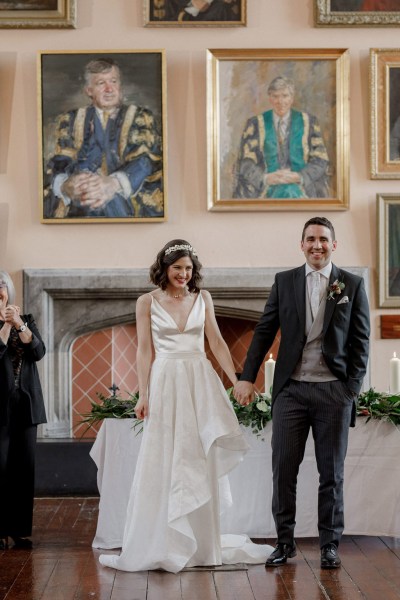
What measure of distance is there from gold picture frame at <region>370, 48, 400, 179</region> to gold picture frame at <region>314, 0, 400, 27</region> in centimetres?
29

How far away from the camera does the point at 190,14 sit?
8.12 meters

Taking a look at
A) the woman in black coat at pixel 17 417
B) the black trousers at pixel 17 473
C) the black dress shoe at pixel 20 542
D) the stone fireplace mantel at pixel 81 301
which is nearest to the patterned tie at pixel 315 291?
the woman in black coat at pixel 17 417

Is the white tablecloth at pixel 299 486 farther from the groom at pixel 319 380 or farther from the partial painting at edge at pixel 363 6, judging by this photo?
the partial painting at edge at pixel 363 6

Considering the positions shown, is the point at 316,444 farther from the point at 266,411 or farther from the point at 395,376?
the point at 395,376

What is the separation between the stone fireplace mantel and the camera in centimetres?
812

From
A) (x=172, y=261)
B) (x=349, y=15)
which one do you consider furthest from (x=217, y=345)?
(x=349, y=15)

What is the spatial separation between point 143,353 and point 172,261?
1.75ft

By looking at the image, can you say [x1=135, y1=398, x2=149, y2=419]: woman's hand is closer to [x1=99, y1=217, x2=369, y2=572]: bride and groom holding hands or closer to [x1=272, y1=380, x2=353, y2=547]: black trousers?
[x1=99, y1=217, x2=369, y2=572]: bride and groom holding hands

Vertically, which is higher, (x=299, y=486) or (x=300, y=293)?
(x=300, y=293)

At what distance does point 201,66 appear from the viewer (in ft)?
26.8

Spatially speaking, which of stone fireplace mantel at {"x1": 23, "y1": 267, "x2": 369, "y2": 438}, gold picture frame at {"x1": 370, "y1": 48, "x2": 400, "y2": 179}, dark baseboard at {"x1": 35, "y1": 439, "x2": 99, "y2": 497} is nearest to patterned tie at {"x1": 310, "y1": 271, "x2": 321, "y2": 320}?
stone fireplace mantel at {"x1": 23, "y1": 267, "x2": 369, "y2": 438}

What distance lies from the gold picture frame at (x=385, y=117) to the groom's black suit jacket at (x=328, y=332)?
3099 mm

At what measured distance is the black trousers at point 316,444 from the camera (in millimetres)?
5152

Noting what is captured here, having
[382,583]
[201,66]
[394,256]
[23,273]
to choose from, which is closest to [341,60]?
[201,66]
